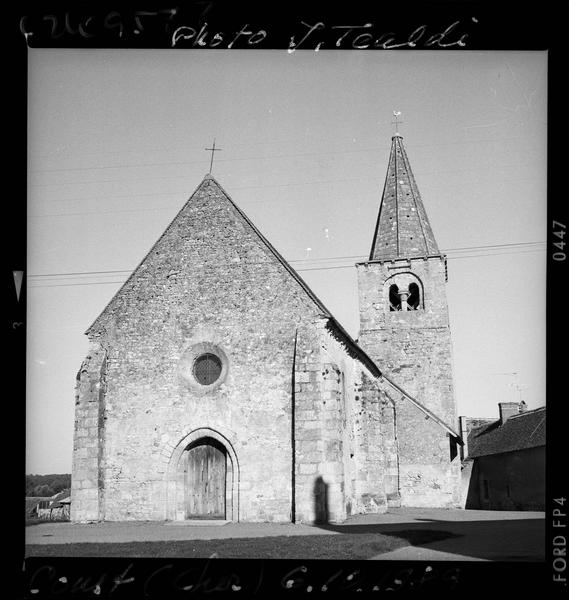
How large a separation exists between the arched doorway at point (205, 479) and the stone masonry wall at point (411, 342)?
454 inches

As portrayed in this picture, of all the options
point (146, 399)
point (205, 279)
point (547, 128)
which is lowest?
point (146, 399)

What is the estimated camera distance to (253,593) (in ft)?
37.5

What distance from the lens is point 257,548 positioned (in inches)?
517

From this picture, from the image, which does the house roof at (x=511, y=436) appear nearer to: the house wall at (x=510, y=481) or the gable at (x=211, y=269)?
the house wall at (x=510, y=481)

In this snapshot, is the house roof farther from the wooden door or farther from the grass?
the grass

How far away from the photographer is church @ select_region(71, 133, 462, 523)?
1866 centimetres

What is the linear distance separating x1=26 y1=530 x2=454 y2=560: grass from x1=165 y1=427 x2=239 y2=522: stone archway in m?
4.30

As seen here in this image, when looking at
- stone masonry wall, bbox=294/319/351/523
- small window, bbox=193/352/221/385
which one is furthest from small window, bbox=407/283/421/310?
small window, bbox=193/352/221/385

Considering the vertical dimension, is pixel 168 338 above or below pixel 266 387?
above

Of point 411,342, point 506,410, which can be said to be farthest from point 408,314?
point 506,410

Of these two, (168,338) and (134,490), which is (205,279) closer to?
(168,338)

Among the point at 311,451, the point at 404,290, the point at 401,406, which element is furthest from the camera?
the point at 404,290

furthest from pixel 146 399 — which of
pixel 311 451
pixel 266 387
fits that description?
pixel 311 451

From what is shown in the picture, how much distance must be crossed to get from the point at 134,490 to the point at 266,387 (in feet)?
15.3
